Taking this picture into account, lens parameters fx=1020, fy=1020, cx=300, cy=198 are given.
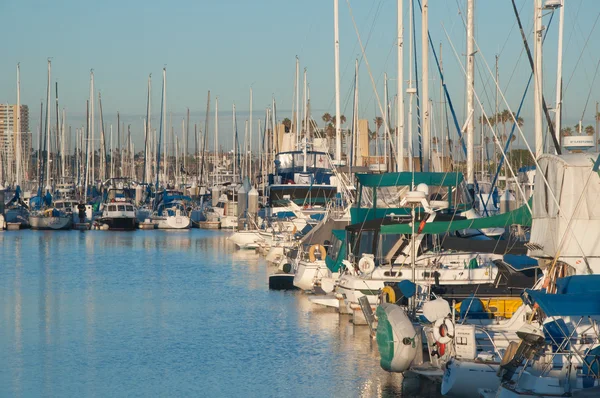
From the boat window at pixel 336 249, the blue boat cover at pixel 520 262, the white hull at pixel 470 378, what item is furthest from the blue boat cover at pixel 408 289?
the boat window at pixel 336 249

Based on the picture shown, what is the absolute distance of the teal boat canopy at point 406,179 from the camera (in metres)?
30.2

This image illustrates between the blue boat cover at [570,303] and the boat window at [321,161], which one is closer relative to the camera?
the blue boat cover at [570,303]

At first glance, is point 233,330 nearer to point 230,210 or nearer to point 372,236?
point 372,236

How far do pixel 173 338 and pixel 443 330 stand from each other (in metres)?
11.6

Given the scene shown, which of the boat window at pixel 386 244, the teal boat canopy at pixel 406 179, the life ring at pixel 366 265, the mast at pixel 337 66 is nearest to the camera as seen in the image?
the life ring at pixel 366 265

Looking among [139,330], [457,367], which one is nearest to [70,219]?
[139,330]

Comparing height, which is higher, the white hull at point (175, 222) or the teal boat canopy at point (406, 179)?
the teal boat canopy at point (406, 179)

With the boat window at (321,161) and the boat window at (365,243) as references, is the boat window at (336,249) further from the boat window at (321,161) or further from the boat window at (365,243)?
the boat window at (321,161)

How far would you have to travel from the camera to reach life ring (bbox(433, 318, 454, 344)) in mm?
18078

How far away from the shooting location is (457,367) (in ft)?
57.2

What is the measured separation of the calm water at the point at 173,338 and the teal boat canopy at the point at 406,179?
4228mm

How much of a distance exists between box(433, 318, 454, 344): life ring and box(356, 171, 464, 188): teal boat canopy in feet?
39.7

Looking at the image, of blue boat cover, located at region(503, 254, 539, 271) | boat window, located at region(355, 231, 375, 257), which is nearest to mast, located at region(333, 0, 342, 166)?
boat window, located at region(355, 231, 375, 257)

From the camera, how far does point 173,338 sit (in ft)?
91.6
